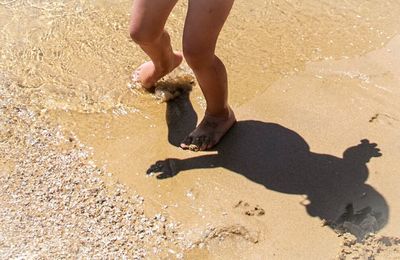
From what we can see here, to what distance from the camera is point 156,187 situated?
298 cm

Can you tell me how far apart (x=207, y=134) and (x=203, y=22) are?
67 centimetres

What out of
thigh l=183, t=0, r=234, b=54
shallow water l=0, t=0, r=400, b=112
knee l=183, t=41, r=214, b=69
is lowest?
shallow water l=0, t=0, r=400, b=112

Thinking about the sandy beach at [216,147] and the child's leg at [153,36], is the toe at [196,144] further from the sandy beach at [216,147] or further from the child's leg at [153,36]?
the child's leg at [153,36]

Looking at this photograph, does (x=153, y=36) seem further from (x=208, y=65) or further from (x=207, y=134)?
(x=207, y=134)

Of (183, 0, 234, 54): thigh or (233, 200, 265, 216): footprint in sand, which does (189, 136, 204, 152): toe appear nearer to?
(233, 200, 265, 216): footprint in sand

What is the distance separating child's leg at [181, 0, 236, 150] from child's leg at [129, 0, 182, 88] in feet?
0.78

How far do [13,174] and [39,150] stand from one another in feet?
0.71

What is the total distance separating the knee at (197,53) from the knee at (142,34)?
30 cm

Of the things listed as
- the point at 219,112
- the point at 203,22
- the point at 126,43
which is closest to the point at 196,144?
the point at 219,112

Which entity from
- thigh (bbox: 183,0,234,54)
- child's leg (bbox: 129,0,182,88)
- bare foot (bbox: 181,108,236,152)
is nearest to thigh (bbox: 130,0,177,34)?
child's leg (bbox: 129,0,182,88)

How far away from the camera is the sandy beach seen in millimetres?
2730

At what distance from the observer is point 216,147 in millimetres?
3230

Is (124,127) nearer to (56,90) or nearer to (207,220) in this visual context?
(56,90)

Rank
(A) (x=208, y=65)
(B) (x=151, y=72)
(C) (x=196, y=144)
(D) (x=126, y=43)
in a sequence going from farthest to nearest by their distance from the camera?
(D) (x=126, y=43), (B) (x=151, y=72), (C) (x=196, y=144), (A) (x=208, y=65)
